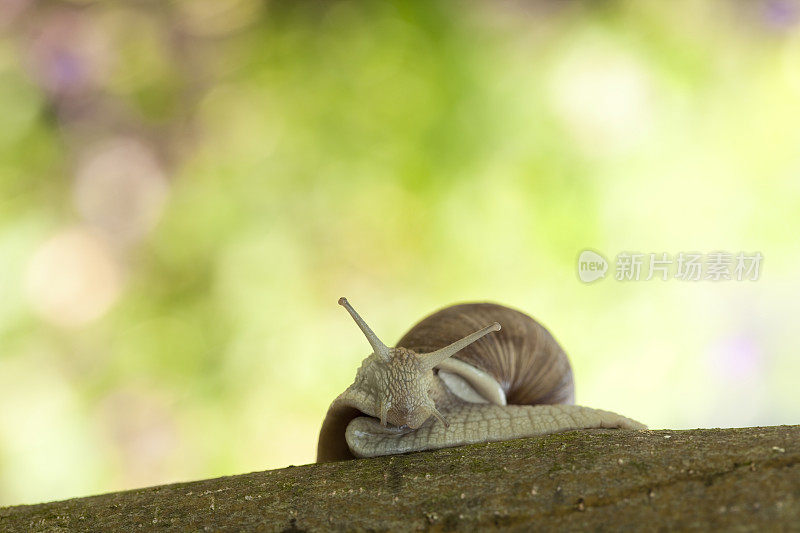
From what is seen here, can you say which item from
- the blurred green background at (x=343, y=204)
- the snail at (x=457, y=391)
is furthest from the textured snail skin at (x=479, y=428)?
the blurred green background at (x=343, y=204)

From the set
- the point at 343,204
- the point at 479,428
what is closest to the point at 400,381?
the point at 479,428

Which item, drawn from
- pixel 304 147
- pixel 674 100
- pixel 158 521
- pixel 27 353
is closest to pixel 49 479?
pixel 27 353

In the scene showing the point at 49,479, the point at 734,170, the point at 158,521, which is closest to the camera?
the point at 158,521

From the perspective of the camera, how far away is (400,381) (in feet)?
5.63

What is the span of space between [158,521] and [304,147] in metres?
3.18

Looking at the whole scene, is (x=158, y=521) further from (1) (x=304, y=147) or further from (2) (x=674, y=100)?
(2) (x=674, y=100)

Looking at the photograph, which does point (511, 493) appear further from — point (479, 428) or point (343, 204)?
point (343, 204)

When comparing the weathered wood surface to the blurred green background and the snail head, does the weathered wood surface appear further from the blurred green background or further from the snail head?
the blurred green background

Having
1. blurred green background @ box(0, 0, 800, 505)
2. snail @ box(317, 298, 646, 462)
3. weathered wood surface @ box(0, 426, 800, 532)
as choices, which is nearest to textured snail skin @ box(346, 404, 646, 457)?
snail @ box(317, 298, 646, 462)

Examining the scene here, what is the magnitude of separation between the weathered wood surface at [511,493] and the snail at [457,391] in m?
0.22

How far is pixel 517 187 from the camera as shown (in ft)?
13.5

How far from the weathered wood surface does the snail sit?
22 cm

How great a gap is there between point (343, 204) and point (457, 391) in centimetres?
241

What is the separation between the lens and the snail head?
168 cm
